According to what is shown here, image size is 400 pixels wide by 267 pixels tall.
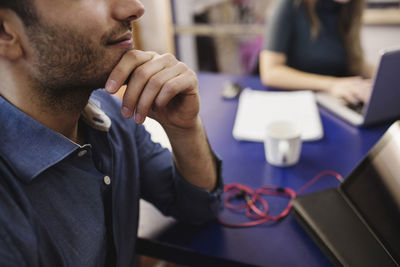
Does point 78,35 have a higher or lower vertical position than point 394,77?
higher

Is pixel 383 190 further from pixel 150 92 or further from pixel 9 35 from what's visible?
pixel 9 35

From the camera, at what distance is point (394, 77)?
3.68 ft

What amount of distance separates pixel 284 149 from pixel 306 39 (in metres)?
0.90

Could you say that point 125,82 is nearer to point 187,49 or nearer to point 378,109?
point 378,109

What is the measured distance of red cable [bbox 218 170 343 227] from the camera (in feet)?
2.82

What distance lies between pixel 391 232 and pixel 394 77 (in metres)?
0.60

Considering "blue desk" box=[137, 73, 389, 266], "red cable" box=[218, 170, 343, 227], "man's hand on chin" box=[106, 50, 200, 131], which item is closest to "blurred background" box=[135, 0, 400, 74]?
"blue desk" box=[137, 73, 389, 266]

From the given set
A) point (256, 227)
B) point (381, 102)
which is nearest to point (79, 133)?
point (256, 227)

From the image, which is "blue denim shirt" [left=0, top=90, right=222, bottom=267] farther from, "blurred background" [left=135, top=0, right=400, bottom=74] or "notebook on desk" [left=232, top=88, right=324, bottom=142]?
"blurred background" [left=135, top=0, right=400, bottom=74]

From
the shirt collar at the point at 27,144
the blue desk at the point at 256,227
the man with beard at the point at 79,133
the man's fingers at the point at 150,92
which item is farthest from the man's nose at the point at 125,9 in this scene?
the blue desk at the point at 256,227

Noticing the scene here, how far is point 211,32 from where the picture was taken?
10.8 ft

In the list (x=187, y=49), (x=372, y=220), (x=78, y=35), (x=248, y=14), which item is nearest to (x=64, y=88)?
(x=78, y=35)

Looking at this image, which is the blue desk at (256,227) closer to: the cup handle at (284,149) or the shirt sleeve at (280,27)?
the cup handle at (284,149)

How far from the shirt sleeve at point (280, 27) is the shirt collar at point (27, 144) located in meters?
1.25
